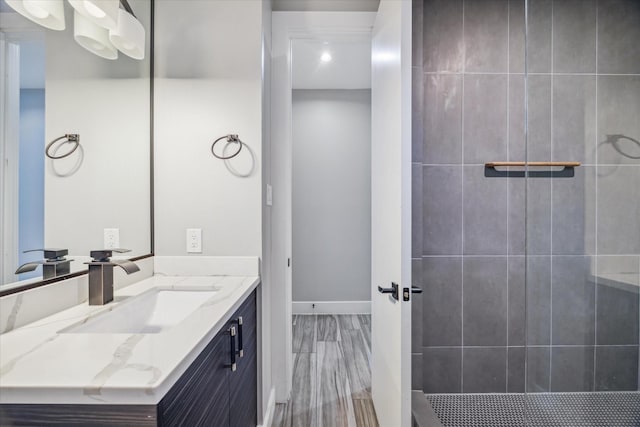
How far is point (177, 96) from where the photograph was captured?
1.65 metres

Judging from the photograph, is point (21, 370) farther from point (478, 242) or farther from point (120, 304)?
point (478, 242)

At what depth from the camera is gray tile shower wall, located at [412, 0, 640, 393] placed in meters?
0.99

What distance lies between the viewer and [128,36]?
1.33 meters

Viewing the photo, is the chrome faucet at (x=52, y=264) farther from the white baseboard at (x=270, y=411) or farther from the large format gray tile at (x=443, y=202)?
the large format gray tile at (x=443, y=202)

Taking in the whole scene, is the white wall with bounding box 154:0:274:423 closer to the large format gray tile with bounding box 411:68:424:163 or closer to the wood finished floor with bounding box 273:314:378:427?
the large format gray tile with bounding box 411:68:424:163

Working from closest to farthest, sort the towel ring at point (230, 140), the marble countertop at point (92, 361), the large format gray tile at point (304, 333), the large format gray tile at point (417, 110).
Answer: the marble countertop at point (92, 361) < the towel ring at point (230, 140) < the large format gray tile at point (417, 110) < the large format gray tile at point (304, 333)

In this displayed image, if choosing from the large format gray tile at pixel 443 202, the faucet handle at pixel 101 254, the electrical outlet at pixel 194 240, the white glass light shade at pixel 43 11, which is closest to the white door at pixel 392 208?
the large format gray tile at pixel 443 202

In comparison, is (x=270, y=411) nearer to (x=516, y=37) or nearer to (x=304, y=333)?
(x=304, y=333)

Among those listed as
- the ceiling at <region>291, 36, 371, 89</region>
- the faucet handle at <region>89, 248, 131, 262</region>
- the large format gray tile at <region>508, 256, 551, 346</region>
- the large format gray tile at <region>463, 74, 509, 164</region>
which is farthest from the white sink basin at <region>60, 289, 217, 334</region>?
the ceiling at <region>291, 36, 371, 89</region>

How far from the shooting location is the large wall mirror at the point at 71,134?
914 mm

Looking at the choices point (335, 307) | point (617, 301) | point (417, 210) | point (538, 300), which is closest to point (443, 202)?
point (417, 210)

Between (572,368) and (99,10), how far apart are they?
6.62 ft

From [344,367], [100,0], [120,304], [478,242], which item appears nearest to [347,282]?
[344,367]

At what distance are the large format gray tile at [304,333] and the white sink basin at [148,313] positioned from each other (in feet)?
5.75
